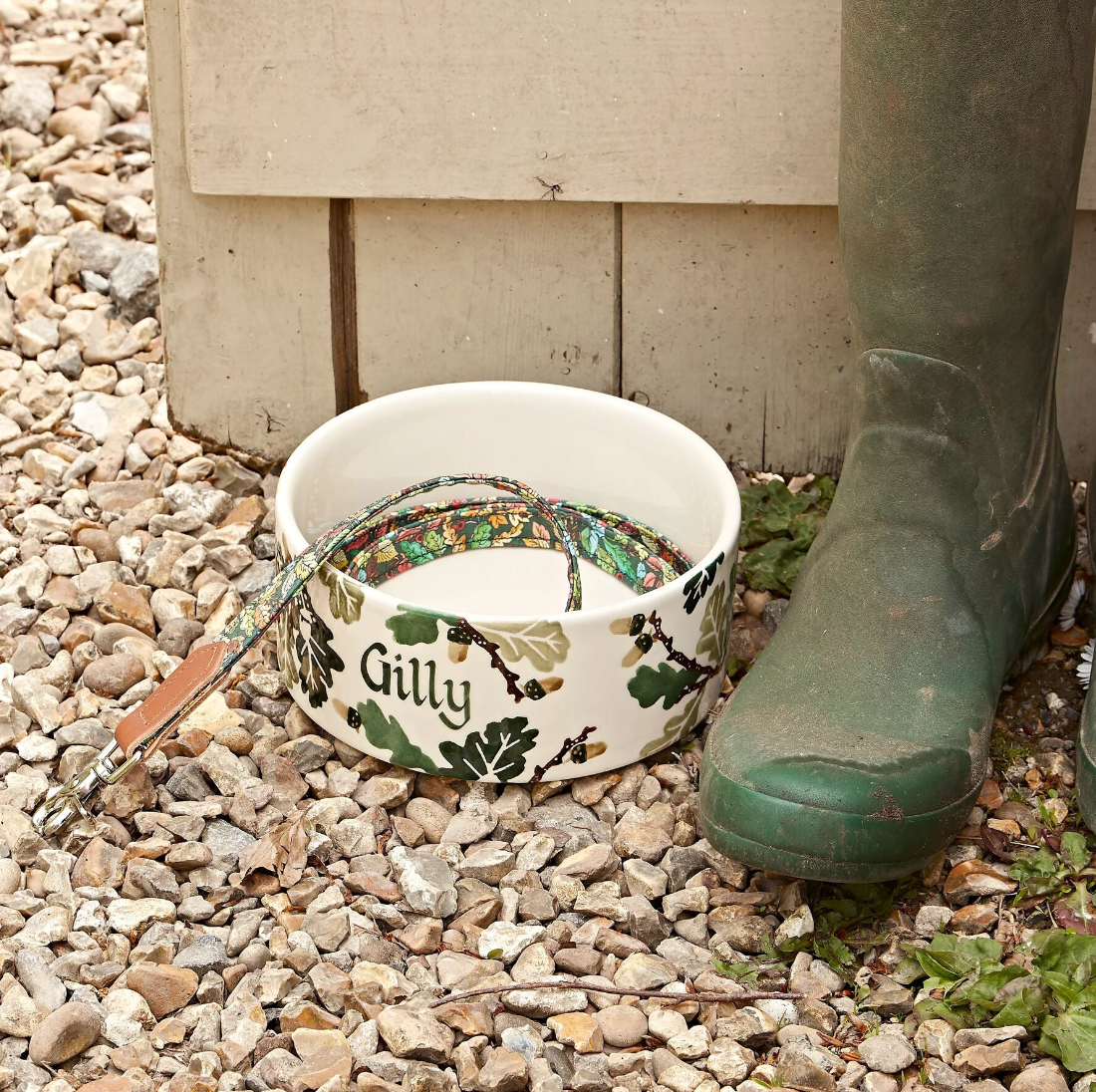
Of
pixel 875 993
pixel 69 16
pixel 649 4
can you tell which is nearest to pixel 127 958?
pixel 875 993

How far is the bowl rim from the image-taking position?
1.24 metres

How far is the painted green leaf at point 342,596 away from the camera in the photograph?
1.26 metres

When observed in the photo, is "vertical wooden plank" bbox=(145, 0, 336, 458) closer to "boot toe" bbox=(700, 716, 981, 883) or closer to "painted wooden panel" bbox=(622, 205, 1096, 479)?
"painted wooden panel" bbox=(622, 205, 1096, 479)

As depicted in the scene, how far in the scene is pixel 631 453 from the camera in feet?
5.19

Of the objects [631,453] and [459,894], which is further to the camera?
[631,453]

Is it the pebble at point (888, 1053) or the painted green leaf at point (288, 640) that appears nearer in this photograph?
the pebble at point (888, 1053)

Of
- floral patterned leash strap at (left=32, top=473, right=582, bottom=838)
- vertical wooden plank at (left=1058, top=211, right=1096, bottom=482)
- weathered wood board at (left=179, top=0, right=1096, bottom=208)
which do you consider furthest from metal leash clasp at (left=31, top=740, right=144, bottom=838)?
vertical wooden plank at (left=1058, top=211, right=1096, bottom=482)

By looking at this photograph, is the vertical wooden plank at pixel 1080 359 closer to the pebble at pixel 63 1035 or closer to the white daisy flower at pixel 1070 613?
the white daisy flower at pixel 1070 613

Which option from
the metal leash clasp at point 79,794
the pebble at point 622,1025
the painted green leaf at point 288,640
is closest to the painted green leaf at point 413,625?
the painted green leaf at point 288,640

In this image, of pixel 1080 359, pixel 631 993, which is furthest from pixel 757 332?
pixel 631 993

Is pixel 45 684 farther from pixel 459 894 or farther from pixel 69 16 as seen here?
pixel 69 16

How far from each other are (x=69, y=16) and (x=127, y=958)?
6.00ft

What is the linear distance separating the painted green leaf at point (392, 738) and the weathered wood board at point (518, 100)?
0.58m

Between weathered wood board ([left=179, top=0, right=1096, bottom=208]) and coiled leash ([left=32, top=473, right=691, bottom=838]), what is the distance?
13.2 inches
